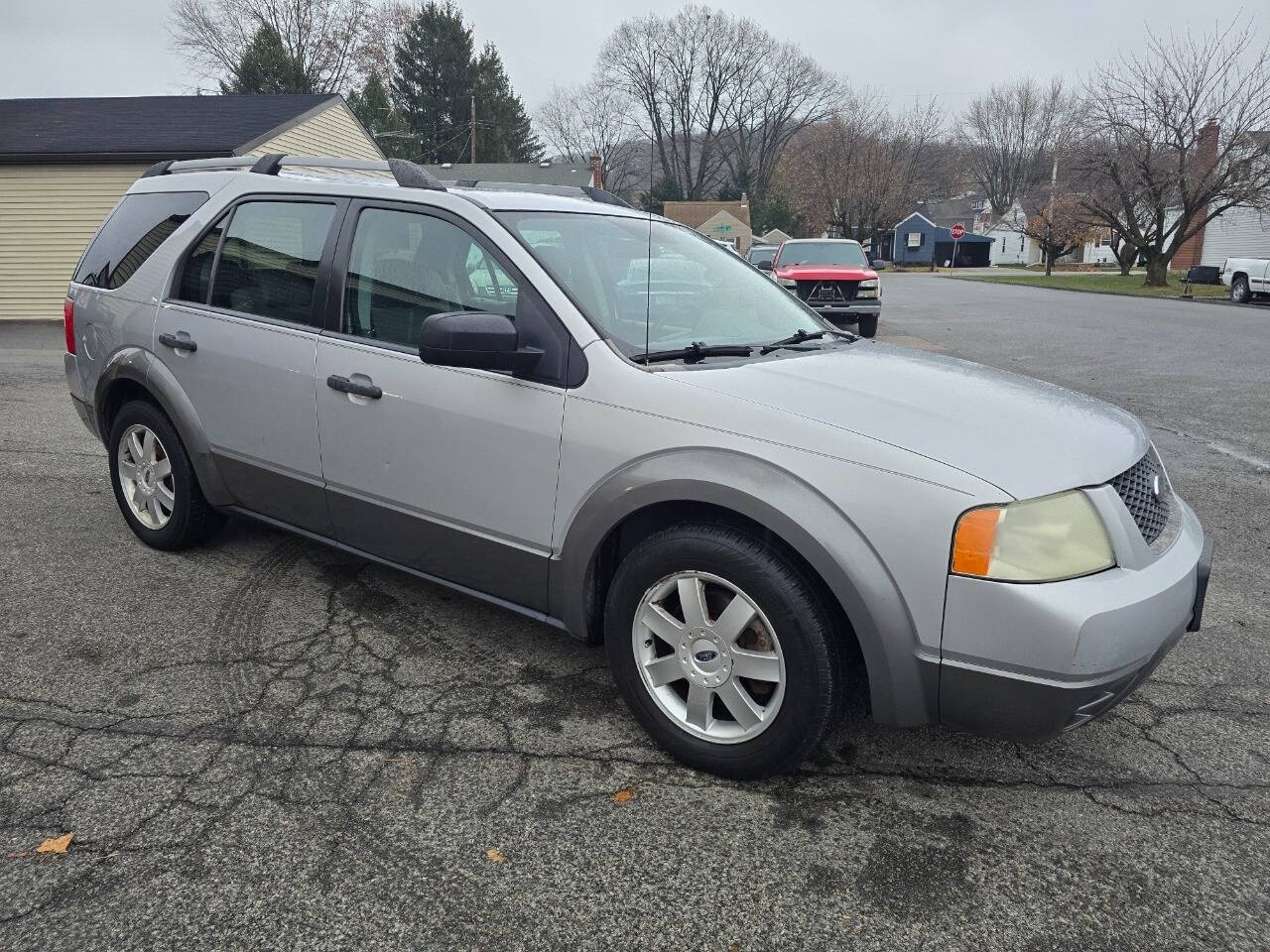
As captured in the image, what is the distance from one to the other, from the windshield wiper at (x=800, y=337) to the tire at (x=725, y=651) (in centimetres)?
92

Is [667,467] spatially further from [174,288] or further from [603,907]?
[174,288]

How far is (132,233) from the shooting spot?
456 centimetres

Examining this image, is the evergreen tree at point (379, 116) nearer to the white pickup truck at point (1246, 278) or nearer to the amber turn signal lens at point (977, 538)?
the white pickup truck at point (1246, 278)

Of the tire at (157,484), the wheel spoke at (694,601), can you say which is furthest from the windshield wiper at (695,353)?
the tire at (157,484)

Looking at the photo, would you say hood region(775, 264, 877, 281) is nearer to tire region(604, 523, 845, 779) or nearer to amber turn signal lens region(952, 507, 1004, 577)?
tire region(604, 523, 845, 779)

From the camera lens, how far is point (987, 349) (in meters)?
14.3

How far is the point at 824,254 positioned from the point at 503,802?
16274 mm

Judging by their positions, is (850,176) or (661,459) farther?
(850,176)

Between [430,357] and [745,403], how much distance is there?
1.01 m

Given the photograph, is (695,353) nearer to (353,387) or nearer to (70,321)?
(353,387)

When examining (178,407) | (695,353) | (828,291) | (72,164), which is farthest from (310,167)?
(72,164)

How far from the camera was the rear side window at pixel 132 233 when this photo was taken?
14.2 ft

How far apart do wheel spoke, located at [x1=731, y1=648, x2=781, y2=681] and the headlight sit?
58 cm

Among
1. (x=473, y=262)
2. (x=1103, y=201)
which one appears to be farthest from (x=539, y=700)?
(x=1103, y=201)
